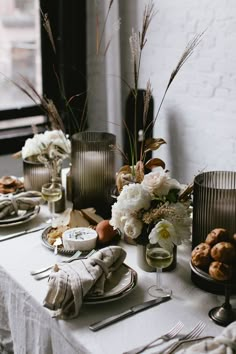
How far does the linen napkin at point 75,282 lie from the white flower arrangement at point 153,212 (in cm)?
9

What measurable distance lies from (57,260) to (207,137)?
1477mm

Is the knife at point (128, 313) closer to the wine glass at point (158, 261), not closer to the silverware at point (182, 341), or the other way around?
the wine glass at point (158, 261)

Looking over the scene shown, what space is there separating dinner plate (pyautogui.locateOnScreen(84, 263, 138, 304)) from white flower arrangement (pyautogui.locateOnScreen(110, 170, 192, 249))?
9cm

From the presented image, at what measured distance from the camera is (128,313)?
133 cm

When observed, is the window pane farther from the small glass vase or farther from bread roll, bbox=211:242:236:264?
bread roll, bbox=211:242:236:264

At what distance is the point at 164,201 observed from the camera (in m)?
1.47

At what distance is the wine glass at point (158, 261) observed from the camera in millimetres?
1376

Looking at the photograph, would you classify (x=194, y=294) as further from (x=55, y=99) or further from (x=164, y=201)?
(x=55, y=99)

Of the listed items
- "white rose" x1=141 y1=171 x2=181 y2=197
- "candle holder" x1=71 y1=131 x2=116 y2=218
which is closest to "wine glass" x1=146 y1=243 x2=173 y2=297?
"white rose" x1=141 y1=171 x2=181 y2=197

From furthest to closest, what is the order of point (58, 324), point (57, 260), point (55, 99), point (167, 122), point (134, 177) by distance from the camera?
point (55, 99) → point (167, 122) → point (134, 177) → point (57, 260) → point (58, 324)

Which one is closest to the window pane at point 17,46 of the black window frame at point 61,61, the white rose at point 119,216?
the black window frame at point 61,61

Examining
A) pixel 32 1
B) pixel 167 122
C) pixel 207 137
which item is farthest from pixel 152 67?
pixel 32 1

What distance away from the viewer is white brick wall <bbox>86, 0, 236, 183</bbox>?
272cm

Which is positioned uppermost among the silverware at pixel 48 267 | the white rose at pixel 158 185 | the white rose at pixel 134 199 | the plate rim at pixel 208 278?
the white rose at pixel 158 185
